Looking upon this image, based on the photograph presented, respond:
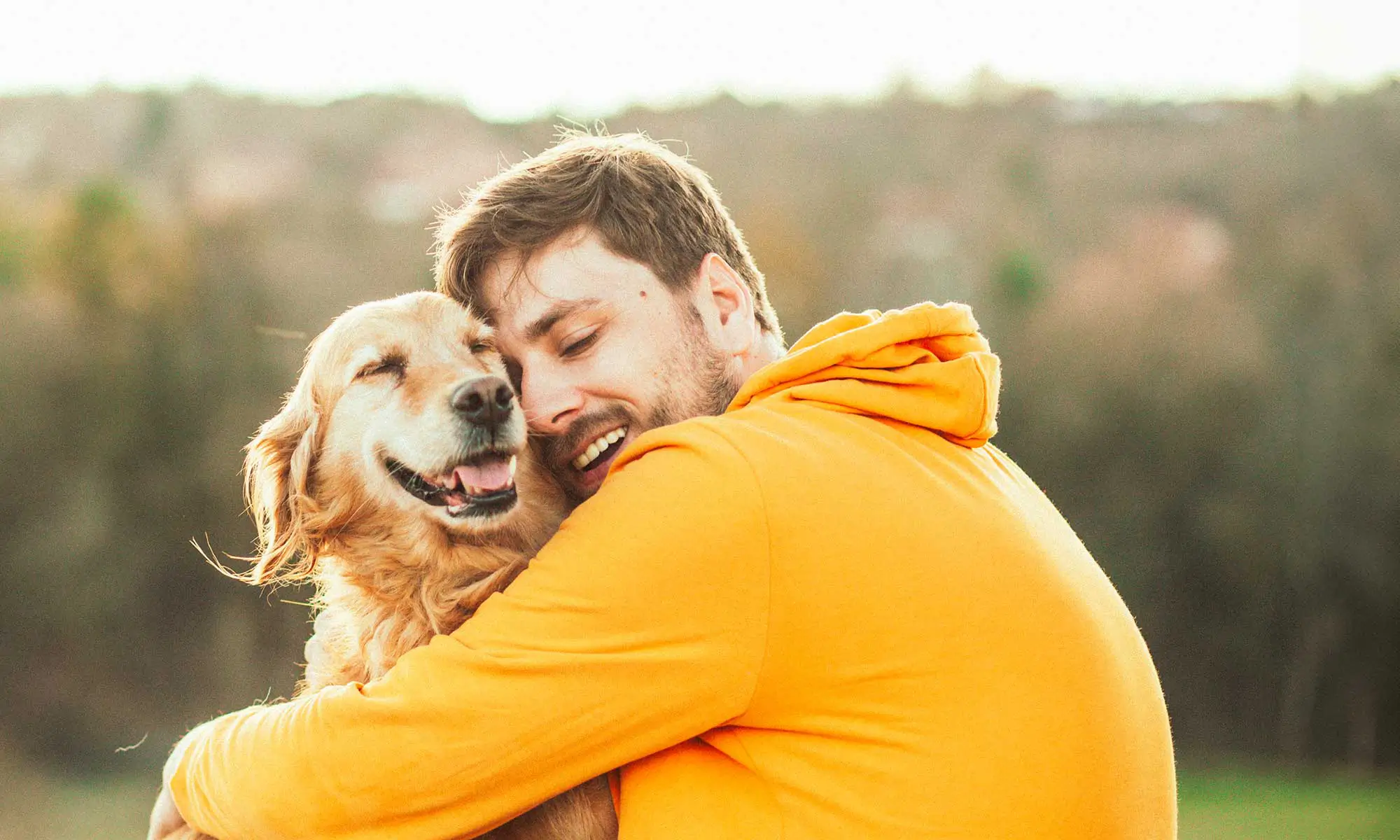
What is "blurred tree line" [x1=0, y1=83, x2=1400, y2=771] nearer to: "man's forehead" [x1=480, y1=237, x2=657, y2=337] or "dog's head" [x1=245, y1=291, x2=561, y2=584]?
"dog's head" [x1=245, y1=291, x2=561, y2=584]

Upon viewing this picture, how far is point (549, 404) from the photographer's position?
237 cm

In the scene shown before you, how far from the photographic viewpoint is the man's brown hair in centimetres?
230

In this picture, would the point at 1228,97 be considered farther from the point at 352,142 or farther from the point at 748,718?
the point at 748,718

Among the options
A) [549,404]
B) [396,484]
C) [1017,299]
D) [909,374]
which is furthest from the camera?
[1017,299]

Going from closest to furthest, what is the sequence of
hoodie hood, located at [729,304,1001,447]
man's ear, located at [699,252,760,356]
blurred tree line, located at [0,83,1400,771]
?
hoodie hood, located at [729,304,1001,447]
man's ear, located at [699,252,760,356]
blurred tree line, located at [0,83,1400,771]

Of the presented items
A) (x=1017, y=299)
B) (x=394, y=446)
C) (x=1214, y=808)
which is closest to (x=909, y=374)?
(x=394, y=446)

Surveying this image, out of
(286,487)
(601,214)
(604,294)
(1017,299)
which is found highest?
(601,214)

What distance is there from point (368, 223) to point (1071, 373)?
302 inches

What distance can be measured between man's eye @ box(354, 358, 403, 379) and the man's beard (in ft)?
1.49

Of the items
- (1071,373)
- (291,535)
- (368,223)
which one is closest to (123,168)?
(368,223)

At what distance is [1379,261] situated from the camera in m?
12.6

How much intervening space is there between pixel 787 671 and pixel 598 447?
3.13 ft

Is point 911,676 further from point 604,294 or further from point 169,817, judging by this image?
point 169,817

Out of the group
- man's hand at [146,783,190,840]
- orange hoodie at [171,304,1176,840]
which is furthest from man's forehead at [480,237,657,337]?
man's hand at [146,783,190,840]
